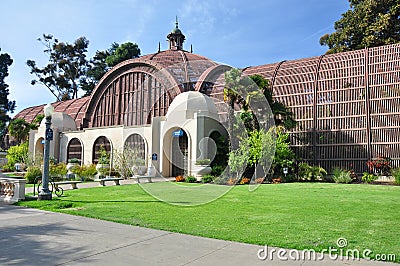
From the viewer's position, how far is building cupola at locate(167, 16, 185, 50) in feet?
112

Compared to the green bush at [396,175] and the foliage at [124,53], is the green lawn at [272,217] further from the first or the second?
the foliage at [124,53]

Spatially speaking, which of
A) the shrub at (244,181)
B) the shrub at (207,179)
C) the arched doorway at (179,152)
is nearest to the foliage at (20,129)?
the arched doorway at (179,152)

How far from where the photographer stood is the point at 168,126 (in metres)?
22.3

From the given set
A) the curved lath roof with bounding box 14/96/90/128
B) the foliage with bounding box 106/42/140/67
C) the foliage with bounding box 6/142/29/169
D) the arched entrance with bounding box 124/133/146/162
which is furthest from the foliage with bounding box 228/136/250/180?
the foliage with bounding box 106/42/140/67

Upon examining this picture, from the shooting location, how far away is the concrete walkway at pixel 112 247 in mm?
4773

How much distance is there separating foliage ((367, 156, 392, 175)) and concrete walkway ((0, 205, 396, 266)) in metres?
15.4

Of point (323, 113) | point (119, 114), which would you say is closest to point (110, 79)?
point (119, 114)

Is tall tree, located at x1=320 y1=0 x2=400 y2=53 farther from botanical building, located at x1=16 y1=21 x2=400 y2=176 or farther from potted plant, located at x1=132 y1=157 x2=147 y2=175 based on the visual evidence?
potted plant, located at x1=132 y1=157 x2=147 y2=175

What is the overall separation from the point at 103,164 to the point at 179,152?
5.66 m

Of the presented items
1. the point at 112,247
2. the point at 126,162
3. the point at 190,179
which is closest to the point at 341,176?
the point at 190,179

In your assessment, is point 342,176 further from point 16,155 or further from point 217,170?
point 16,155

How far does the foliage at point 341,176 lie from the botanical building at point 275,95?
1014 mm

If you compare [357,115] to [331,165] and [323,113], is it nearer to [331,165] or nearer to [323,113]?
[323,113]

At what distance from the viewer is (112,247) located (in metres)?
5.53
